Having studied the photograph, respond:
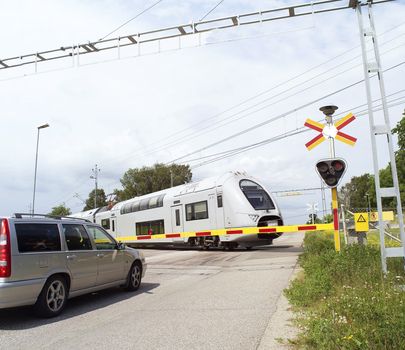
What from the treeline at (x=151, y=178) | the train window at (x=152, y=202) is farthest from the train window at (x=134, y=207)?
the treeline at (x=151, y=178)

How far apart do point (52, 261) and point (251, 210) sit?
1318cm

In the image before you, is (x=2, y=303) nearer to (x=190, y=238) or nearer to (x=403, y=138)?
(x=190, y=238)

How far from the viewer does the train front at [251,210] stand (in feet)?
63.3

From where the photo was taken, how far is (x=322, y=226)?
17672 millimetres

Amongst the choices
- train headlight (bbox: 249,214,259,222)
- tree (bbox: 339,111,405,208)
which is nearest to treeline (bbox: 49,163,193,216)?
tree (bbox: 339,111,405,208)

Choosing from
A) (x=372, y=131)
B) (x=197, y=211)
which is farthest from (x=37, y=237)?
(x=197, y=211)

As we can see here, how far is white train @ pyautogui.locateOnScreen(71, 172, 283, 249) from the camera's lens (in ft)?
64.0

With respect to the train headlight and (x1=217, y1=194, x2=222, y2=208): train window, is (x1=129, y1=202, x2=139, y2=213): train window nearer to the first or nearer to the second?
(x1=217, y1=194, x2=222, y2=208): train window

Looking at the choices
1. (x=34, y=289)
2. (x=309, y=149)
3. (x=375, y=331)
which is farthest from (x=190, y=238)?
(x=375, y=331)

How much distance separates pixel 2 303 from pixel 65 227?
1801mm

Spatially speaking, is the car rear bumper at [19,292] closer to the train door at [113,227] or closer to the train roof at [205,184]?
the train roof at [205,184]

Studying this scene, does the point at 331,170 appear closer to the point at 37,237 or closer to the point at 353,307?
the point at 353,307

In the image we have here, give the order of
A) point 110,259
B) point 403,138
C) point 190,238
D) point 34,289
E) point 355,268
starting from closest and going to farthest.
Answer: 1. point 34,289
2. point 355,268
3. point 110,259
4. point 190,238
5. point 403,138

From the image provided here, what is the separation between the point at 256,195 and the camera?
800 inches
